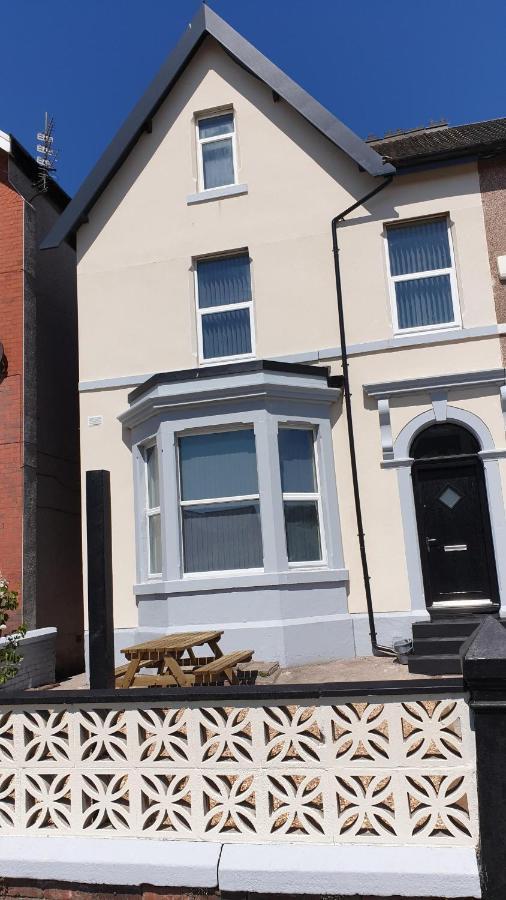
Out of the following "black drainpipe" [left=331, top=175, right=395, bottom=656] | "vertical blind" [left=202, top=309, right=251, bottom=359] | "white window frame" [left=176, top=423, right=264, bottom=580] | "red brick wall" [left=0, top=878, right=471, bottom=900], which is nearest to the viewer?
"red brick wall" [left=0, top=878, right=471, bottom=900]

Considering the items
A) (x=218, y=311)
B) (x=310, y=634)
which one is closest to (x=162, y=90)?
(x=218, y=311)

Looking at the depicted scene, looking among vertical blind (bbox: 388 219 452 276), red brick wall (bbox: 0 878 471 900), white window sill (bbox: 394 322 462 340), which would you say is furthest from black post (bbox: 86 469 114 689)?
vertical blind (bbox: 388 219 452 276)

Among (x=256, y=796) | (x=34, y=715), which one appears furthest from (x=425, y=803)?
(x=34, y=715)

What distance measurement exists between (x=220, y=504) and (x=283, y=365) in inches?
84.1

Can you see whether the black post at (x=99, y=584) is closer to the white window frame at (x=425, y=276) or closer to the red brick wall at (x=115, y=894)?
the red brick wall at (x=115, y=894)

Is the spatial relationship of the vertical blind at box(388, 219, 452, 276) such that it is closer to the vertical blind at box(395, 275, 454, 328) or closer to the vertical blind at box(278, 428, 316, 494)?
the vertical blind at box(395, 275, 454, 328)

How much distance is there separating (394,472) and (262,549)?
6.92ft

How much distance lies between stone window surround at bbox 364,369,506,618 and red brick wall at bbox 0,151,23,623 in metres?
5.49

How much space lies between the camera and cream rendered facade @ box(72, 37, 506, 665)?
9.02m

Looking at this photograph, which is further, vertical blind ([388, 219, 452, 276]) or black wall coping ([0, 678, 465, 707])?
vertical blind ([388, 219, 452, 276])

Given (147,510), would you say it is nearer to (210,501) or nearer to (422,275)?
(210,501)

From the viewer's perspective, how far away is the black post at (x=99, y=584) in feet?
13.5

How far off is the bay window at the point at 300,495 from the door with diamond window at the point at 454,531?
1.42 m

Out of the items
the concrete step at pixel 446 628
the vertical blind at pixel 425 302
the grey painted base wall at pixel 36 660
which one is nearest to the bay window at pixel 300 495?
the concrete step at pixel 446 628
